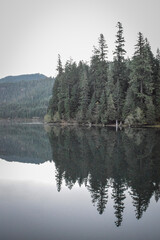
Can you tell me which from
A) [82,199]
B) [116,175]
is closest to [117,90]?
[116,175]

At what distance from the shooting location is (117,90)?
200 ft

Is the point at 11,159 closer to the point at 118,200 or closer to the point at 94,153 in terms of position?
the point at 94,153

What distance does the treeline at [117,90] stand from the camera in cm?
5469

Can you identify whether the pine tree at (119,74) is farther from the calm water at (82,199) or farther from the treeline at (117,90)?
the calm water at (82,199)

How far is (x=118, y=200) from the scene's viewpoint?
417 inches

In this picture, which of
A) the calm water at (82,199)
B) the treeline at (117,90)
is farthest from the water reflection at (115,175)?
the treeline at (117,90)

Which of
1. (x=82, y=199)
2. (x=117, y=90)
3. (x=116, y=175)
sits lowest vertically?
(x=82, y=199)

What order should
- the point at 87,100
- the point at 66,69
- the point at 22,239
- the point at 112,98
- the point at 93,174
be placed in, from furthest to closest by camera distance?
1. the point at 66,69
2. the point at 87,100
3. the point at 112,98
4. the point at 93,174
5. the point at 22,239

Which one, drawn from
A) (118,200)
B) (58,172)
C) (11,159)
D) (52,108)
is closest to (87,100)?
(52,108)

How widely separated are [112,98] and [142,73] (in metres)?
8.99

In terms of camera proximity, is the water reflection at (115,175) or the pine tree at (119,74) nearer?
the water reflection at (115,175)

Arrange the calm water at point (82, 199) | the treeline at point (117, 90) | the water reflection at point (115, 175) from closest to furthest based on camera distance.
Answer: the calm water at point (82, 199), the water reflection at point (115, 175), the treeline at point (117, 90)

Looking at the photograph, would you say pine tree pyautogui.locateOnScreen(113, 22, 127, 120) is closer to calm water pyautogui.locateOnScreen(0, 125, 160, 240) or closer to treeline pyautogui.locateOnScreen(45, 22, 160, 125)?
treeline pyautogui.locateOnScreen(45, 22, 160, 125)

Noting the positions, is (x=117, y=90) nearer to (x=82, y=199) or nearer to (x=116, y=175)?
(x=116, y=175)
